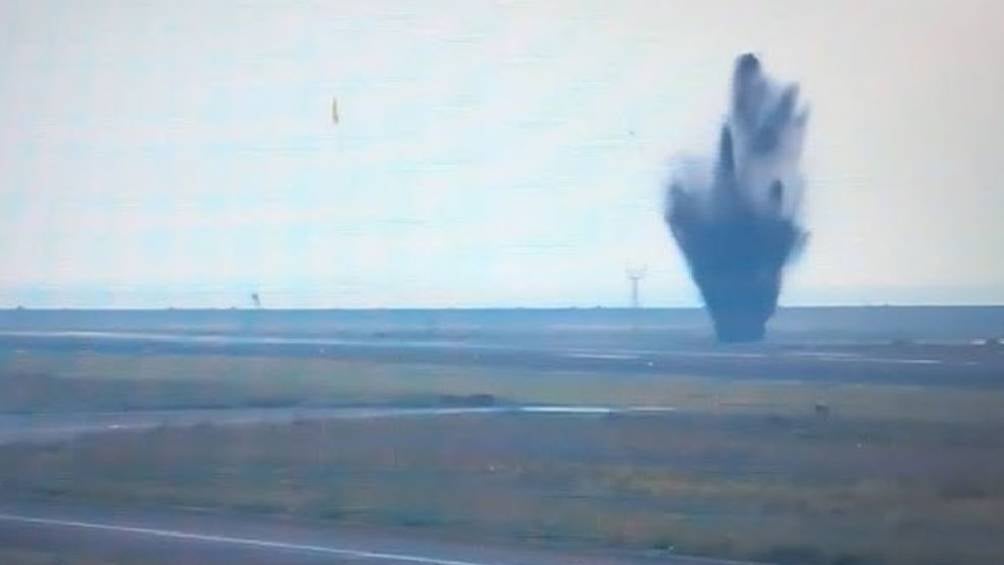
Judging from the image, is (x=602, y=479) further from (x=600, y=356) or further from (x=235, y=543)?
(x=235, y=543)

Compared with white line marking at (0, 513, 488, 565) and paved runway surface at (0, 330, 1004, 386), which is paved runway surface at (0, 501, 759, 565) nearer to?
A: white line marking at (0, 513, 488, 565)

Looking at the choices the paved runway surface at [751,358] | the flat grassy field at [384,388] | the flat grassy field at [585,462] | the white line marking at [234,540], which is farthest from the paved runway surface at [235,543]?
the flat grassy field at [384,388]

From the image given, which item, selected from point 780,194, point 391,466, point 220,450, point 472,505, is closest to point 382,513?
point 472,505

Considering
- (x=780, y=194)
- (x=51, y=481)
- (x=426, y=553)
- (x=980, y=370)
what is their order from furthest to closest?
(x=780, y=194), (x=51, y=481), (x=980, y=370), (x=426, y=553)

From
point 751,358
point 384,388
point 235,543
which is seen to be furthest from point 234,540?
point 384,388

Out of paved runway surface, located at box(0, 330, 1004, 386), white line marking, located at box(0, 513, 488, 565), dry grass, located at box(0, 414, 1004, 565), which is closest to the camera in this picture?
white line marking, located at box(0, 513, 488, 565)

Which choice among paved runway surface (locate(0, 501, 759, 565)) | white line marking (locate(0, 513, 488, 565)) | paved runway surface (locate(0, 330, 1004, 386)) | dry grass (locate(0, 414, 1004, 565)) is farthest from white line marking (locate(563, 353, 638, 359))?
white line marking (locate(0, 513, 488, 565))

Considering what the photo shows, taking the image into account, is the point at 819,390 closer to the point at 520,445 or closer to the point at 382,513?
the point at 520,445
